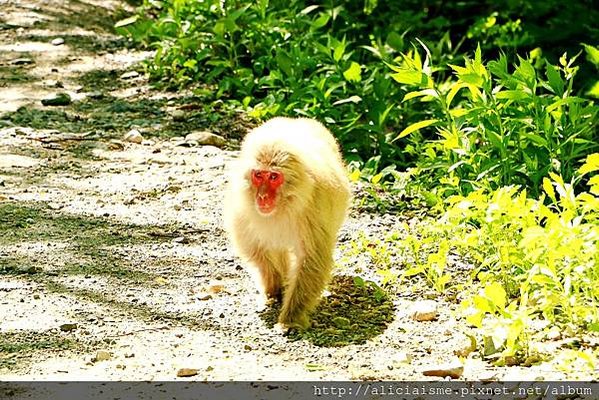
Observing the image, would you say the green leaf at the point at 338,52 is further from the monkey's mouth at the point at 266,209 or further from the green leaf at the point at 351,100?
the monkey's mouth at the point at 266,209

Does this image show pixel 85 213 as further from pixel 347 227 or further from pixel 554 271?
pixel 554 271

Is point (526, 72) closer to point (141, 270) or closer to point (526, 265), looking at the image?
point (526, 265)

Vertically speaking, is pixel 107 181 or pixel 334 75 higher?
pixel 334 75

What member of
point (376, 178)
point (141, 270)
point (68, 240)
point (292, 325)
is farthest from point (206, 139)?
point (292, 325)

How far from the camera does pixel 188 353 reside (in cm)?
446

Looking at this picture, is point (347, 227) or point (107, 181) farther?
point (107, 181)

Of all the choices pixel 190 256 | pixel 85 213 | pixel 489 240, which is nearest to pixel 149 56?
pixel 85 213

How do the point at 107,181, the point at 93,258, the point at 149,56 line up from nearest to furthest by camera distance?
1. the point at 93,258
2. the point at 107,181
3. the point at 149,56

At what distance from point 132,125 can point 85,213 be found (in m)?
1.69

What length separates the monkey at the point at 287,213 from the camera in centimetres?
475

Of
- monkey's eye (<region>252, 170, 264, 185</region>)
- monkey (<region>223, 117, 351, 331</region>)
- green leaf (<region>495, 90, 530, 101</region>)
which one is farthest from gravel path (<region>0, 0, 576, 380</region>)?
green leaf (<region>495, 90, 530, 101</region>)

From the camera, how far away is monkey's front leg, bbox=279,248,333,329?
4809mm

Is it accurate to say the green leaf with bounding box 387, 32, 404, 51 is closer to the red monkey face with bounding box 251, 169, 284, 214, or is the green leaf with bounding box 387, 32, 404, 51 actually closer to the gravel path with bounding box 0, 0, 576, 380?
the gravel path with bounding box 0, 0, 576, 380

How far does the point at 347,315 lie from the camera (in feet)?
16.5
